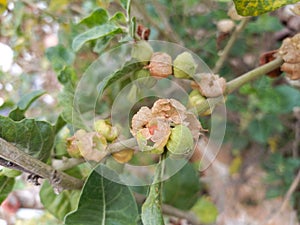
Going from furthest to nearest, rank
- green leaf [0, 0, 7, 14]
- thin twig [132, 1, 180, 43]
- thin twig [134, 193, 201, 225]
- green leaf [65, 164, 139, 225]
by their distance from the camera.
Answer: green leaf [0, 0, 7, 14]
thin twig [132, 1, 180, 43]
thin twig [134, 193, 201, 225]
green leaf [65, 164, 139, 225]

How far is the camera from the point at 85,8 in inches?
51.0

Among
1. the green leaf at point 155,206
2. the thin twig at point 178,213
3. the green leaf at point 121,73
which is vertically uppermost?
the green leaf at point 121,73

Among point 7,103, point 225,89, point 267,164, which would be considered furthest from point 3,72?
point 267,164

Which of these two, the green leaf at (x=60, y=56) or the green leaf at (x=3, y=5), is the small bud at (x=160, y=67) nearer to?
the green leaf at (x=60, y=56)

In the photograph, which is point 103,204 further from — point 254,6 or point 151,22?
point 151,22

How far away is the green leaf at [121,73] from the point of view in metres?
0.60

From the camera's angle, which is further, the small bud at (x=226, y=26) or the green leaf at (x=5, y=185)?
the small bud at (x=226, y=26)

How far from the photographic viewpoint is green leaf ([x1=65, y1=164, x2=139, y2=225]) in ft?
1.95

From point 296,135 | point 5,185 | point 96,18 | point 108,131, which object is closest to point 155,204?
point 108,131

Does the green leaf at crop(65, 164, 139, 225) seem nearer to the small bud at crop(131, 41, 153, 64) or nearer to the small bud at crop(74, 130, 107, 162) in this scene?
the small bud at crop(74, 130, 107, 162)

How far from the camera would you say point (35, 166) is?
0.56 meters

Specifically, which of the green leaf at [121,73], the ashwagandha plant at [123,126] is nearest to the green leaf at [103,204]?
the ashwagandha plant at [123,126]

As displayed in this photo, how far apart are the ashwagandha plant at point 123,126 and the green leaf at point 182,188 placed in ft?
0.42

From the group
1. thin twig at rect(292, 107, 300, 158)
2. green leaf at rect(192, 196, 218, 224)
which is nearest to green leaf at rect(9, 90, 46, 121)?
green leaf at rect(192, 196, 218, 224)
